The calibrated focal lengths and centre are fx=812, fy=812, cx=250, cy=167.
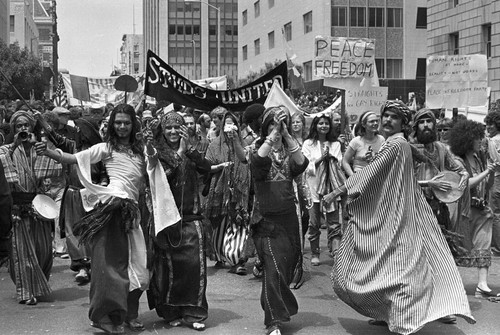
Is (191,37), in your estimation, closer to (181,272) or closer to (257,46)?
(257,46)

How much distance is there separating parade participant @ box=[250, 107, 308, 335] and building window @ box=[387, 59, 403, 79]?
150ft

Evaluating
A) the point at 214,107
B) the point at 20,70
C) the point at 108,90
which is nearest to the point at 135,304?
the point at 214,107

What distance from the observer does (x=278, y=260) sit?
21.6 ft

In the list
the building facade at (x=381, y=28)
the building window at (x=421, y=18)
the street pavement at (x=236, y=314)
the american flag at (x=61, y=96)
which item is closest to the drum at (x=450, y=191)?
the street pavement at (x=236, y=314)

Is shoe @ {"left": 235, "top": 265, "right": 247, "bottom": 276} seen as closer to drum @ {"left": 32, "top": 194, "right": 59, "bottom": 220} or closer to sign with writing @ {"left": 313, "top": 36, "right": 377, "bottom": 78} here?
drum @ {"left": 32, "top": 194, "right": 59, "bottom": 220}

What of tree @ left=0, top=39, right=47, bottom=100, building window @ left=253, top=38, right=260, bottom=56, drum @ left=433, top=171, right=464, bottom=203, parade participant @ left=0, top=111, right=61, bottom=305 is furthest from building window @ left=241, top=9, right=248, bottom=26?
drum @ left=433, top=171, right=464, bottom=203

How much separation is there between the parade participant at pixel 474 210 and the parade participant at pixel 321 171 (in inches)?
88.5

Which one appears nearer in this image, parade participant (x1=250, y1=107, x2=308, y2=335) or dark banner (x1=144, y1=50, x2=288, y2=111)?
parade participant (x1=250, y1=107, x2=308, y2=335)

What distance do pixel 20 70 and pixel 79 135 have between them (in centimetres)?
4844

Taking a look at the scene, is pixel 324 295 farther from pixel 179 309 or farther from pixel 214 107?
pixel 214 107

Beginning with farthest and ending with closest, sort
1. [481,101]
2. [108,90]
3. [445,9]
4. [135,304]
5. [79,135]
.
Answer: [445,9] < [108,90] < [481,101] < [79,135] < [135,304]

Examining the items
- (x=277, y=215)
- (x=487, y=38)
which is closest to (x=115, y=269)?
(x=277, y=215)

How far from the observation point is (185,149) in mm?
6852

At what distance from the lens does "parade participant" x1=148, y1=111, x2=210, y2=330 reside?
6.75 m
